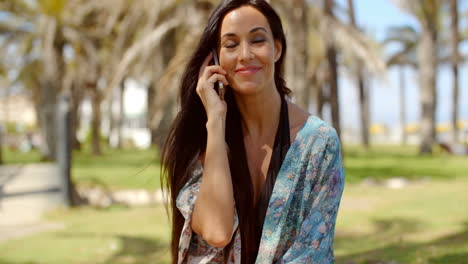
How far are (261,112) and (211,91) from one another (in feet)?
0.79

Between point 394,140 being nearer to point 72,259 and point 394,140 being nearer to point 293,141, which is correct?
point 72,259

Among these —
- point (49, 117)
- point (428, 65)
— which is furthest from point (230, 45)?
point (428, 65)

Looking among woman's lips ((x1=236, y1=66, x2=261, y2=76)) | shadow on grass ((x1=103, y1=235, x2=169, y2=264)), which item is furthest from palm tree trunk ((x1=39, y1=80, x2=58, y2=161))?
woman's lips ((x1=236, y1=66, x2=261, y2=76))

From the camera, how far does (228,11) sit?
2.12m

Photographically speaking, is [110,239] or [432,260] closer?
[432,260]

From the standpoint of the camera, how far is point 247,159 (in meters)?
2.23

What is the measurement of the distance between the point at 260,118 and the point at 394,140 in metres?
46.8

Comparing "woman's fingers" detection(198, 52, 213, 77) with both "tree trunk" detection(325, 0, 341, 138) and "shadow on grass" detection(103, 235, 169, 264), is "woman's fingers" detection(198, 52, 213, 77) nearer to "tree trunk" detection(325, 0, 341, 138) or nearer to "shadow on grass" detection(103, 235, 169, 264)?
"shadow on grass" detection(103, 235, 169, 264)

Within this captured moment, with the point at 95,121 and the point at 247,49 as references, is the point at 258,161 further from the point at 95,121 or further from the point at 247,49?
the point at 95,121

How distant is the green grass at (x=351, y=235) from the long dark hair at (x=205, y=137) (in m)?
2.17

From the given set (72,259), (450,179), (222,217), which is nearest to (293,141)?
(222,217)

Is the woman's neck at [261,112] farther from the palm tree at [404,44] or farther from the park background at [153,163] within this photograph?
the palm tree at [404,44]

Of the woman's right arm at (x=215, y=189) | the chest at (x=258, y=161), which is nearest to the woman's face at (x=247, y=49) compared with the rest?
the woman's right arm at (x=215, y=189)

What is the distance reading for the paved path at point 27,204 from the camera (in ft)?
26.6
